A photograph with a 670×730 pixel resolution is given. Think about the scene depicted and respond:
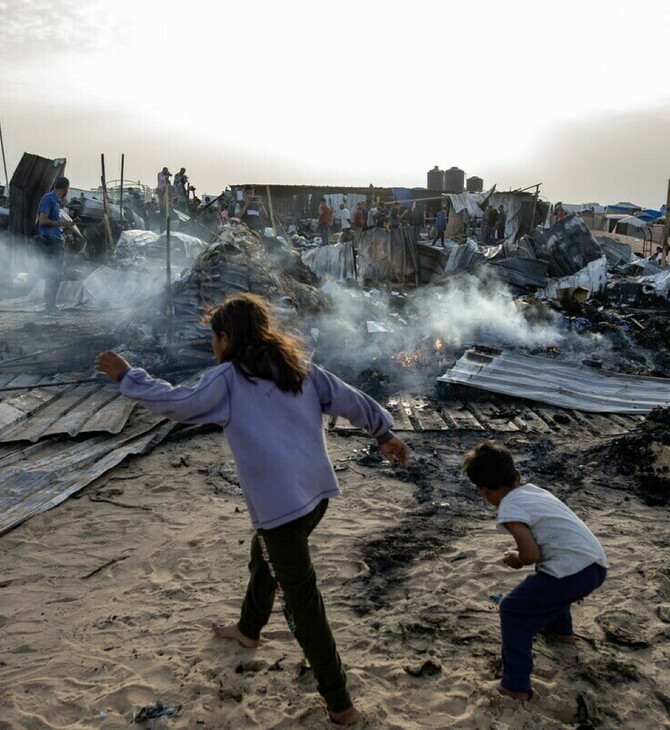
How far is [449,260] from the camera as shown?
610 inches

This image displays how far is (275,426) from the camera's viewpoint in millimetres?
2367

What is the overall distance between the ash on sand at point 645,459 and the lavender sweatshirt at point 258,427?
394 centimetres

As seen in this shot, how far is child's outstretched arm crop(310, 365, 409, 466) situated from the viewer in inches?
103

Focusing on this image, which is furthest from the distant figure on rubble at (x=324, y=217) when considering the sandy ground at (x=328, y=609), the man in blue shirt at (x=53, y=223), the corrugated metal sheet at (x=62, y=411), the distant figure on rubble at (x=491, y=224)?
the sandy ground at (x=328, y=609)

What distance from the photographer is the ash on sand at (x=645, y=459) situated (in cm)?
529

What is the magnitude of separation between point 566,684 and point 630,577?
4.19ft

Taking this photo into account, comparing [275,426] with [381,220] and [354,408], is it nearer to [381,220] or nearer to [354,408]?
[354,408]

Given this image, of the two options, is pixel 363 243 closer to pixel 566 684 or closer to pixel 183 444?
pixel 183 444

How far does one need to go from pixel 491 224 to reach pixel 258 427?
21703mm

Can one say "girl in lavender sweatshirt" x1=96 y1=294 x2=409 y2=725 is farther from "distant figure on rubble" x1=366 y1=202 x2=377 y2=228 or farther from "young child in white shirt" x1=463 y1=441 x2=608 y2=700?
"distant figure on rubble" x1=366 y1=202 x2=377 y2=228

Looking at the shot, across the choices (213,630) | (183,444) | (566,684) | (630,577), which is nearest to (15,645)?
(213,630)

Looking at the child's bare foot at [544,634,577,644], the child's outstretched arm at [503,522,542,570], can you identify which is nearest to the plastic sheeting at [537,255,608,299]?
the child's bare foot at [544,634,577,644]

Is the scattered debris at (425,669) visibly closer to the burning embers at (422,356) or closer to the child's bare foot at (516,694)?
the child's bare foot at (516,694)

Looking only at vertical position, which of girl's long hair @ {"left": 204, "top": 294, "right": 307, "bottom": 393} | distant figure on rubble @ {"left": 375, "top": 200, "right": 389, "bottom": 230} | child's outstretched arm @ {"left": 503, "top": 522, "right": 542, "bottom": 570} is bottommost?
child's outstretched arm @ {"left": 503, "top": 522, "right": 542, "bottom": 570}
